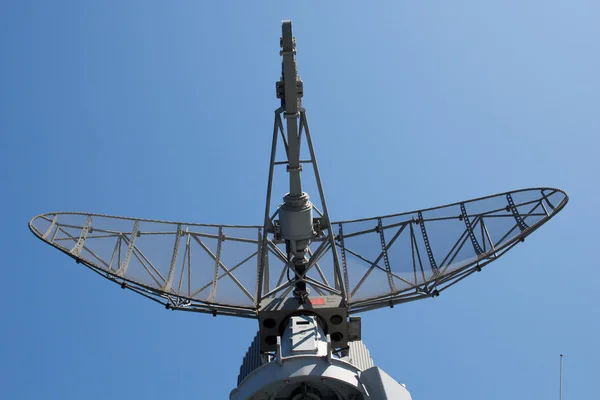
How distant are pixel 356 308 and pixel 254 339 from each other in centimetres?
619


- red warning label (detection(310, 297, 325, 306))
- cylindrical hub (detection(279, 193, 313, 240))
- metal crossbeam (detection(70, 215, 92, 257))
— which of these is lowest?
red warning label (detection(310, 297, 325, 306))

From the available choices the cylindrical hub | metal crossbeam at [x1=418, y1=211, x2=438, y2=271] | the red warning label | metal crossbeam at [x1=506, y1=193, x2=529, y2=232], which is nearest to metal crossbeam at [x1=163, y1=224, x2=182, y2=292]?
the cylindrical hub

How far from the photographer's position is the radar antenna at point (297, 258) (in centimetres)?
2947

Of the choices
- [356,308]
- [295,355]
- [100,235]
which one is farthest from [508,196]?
[100,235]

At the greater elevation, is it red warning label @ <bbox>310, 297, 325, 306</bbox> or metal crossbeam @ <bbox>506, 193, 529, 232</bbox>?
metal crossbeam @ <bbox>506, 193, 529, 232</bbox>

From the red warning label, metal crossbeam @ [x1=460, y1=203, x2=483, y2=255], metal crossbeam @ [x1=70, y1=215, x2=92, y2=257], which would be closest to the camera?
the red warning label

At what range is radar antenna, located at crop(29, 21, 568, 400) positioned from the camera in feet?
96.7

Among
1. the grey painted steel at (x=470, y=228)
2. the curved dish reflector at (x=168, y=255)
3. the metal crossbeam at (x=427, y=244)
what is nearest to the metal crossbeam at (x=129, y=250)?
the curved dish reflector at (x=168, y=255)

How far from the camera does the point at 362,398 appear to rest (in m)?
27.8

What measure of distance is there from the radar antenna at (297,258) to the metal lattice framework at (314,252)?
6 cm

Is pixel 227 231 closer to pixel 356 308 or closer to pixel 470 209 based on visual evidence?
pixel 356 308

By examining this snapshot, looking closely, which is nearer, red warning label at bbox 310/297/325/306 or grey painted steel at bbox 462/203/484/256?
red warning label at bbox 310/297/325/306

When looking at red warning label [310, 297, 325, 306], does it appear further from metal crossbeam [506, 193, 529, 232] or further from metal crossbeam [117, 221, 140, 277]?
metal crossbeam [506, 193, 529, 232]

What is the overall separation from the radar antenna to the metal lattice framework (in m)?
0.06
